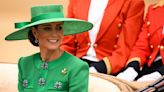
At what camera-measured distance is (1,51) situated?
9.09 ft

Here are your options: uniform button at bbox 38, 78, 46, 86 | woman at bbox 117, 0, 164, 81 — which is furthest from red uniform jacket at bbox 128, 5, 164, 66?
uniform button at bbox 38, 78, 46, 86

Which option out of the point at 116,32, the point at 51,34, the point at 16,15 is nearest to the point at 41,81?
the point at 51,34

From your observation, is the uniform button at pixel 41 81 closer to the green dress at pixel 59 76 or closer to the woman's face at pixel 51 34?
the green dress at pixel 59 76

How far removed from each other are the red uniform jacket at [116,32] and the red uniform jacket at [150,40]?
42mm

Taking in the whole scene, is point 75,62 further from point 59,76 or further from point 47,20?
point 47,20

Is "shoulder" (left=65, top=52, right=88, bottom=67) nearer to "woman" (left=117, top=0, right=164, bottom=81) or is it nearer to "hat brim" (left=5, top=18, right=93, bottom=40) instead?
"hat brim" (left=5, top=18, right=93, bottom=40)

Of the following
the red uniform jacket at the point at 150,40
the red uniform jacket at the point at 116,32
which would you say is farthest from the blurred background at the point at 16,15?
the red uniform jacket at the point at 150,40

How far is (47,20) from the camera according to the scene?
1.31 metres

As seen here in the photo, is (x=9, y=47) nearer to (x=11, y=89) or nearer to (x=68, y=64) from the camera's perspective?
(x=11, y=89)

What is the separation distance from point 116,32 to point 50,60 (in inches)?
25.0

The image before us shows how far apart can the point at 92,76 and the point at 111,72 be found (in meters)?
0.18

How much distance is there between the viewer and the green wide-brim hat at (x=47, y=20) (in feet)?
4.36

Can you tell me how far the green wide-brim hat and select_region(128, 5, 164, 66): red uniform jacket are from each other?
516mm

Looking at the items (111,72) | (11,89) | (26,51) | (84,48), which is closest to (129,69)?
(111,72)
